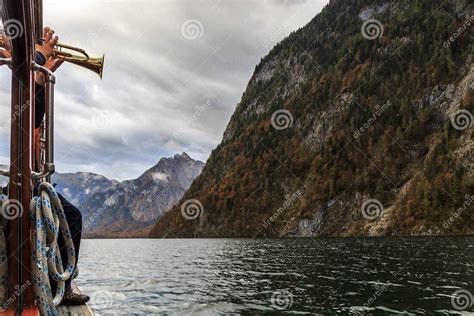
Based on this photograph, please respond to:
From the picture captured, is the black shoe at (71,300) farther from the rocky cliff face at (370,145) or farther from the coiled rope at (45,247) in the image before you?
the rocky cliff face at (370,145)

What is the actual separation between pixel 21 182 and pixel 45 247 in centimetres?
100

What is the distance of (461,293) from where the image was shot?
17422 mm

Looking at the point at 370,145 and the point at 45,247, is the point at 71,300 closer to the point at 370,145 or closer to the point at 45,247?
the point at 45,247

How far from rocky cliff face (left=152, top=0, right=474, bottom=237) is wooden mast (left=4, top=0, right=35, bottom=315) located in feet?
311

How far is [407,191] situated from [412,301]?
101 meters

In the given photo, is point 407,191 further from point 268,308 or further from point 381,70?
point 268,308

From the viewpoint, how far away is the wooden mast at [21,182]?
5.33m

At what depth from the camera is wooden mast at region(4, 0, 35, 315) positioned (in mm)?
5332

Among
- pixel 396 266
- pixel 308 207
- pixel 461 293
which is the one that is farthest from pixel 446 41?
pixel 461 293

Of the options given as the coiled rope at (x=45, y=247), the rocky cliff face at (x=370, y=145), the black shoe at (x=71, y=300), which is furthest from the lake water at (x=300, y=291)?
the rocky cliff face at (x=370, y=145)

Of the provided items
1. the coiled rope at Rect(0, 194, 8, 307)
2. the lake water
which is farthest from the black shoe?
the lake water

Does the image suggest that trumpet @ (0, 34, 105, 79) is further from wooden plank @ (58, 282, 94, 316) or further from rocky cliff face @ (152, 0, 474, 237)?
rocky cliff face @ (152, 0, 474, 237)

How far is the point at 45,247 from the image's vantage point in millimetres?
5395

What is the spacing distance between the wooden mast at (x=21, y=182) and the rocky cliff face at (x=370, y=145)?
94.6m
